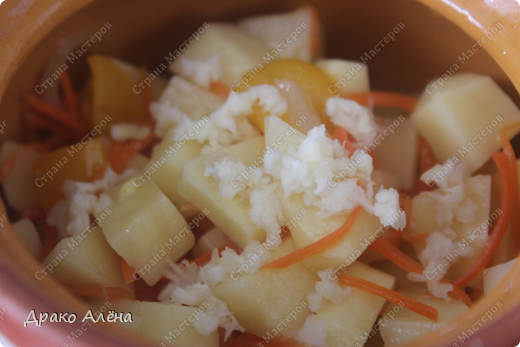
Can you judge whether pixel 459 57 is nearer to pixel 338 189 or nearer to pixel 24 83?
pixel 338 189

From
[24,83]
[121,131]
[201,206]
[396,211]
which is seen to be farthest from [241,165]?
[24,83]

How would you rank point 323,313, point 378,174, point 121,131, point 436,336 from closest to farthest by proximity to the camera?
point 436,336 → point 323,313 → point 378,174 → point 121,131

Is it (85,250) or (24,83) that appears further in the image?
(24,83)

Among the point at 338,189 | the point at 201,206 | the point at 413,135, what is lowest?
the point at 201,206

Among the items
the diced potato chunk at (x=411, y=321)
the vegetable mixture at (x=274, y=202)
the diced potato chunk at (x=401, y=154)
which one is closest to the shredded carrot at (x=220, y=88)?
the vegetable mixture at (x=274, y=202)

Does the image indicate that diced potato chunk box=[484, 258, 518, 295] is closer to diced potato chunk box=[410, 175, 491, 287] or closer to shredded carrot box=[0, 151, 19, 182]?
diced potato chunk box=[410, 175, 491, 287]

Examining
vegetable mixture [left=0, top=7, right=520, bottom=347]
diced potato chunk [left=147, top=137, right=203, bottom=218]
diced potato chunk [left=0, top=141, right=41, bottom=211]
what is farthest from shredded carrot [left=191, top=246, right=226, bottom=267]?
diced potato chunk [left=0, top=141, right=41, bottom=211]
